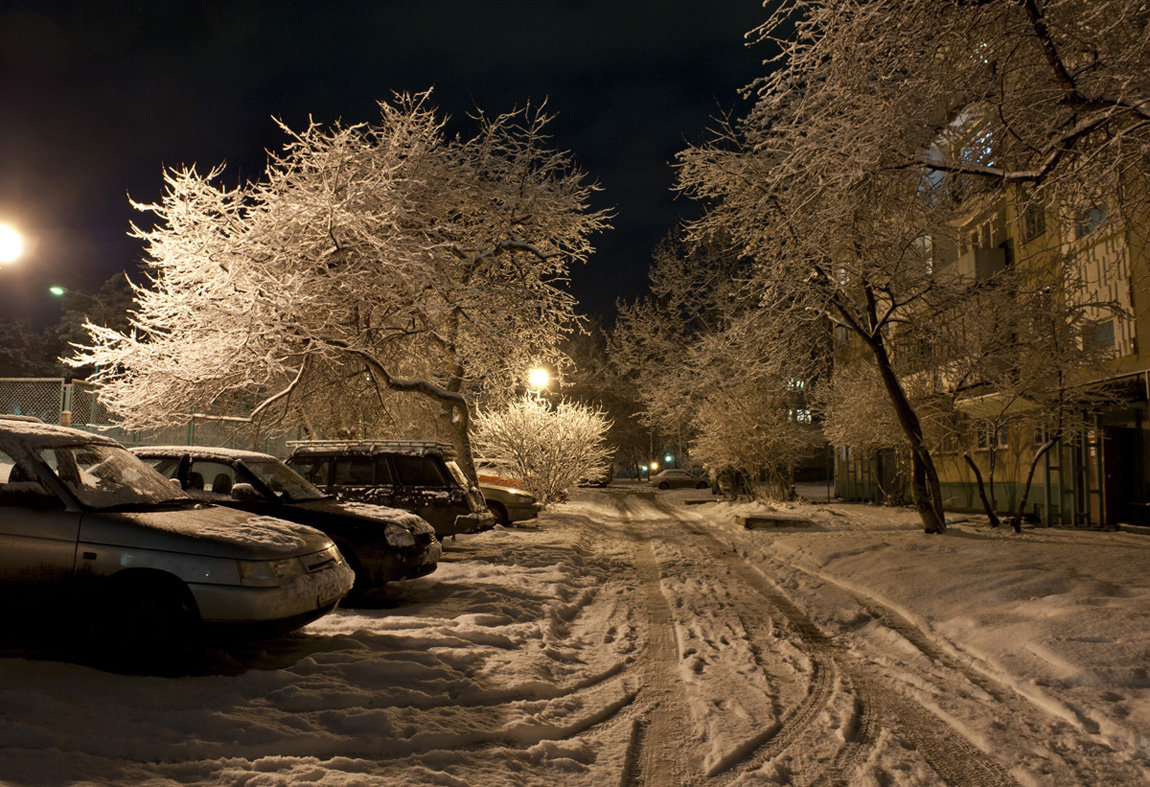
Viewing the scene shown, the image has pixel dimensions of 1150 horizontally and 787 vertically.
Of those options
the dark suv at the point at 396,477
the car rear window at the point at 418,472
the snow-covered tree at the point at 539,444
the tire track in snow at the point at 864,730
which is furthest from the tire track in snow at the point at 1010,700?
the snow-covered tree at the point at 539,444

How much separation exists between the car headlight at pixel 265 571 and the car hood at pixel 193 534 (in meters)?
0.04

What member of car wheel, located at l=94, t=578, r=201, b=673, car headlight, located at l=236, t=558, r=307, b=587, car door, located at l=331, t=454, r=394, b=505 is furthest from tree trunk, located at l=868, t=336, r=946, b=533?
car wheel, located at l=94, t=578, r=201, b=673

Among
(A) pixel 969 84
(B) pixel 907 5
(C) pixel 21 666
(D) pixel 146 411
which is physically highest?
(B) pixel 907 5

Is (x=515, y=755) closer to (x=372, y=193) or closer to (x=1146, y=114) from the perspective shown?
(x=1146, y=114)

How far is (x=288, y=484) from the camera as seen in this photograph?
336 inches

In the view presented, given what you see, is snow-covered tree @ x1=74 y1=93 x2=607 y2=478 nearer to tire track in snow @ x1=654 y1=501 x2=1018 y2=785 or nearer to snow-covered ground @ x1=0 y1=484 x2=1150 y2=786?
snow-covered ground @ x1=0 y1=484 x2=1150 y2=786

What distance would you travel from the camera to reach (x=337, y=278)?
12.7 m

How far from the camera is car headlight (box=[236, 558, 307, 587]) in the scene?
504 centimetres

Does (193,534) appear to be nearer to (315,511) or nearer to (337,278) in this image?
(315,511)

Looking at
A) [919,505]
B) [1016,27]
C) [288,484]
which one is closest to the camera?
[1016,27]

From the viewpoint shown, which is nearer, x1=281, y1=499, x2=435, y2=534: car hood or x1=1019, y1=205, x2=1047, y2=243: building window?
x1=281, y1=499, x2=435, y2=534: car hood

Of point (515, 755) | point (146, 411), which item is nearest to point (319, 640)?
point (515, 755)

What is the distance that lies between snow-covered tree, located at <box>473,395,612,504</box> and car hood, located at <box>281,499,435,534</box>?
44.2 feet

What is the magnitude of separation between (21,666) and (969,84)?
31.8 feet
